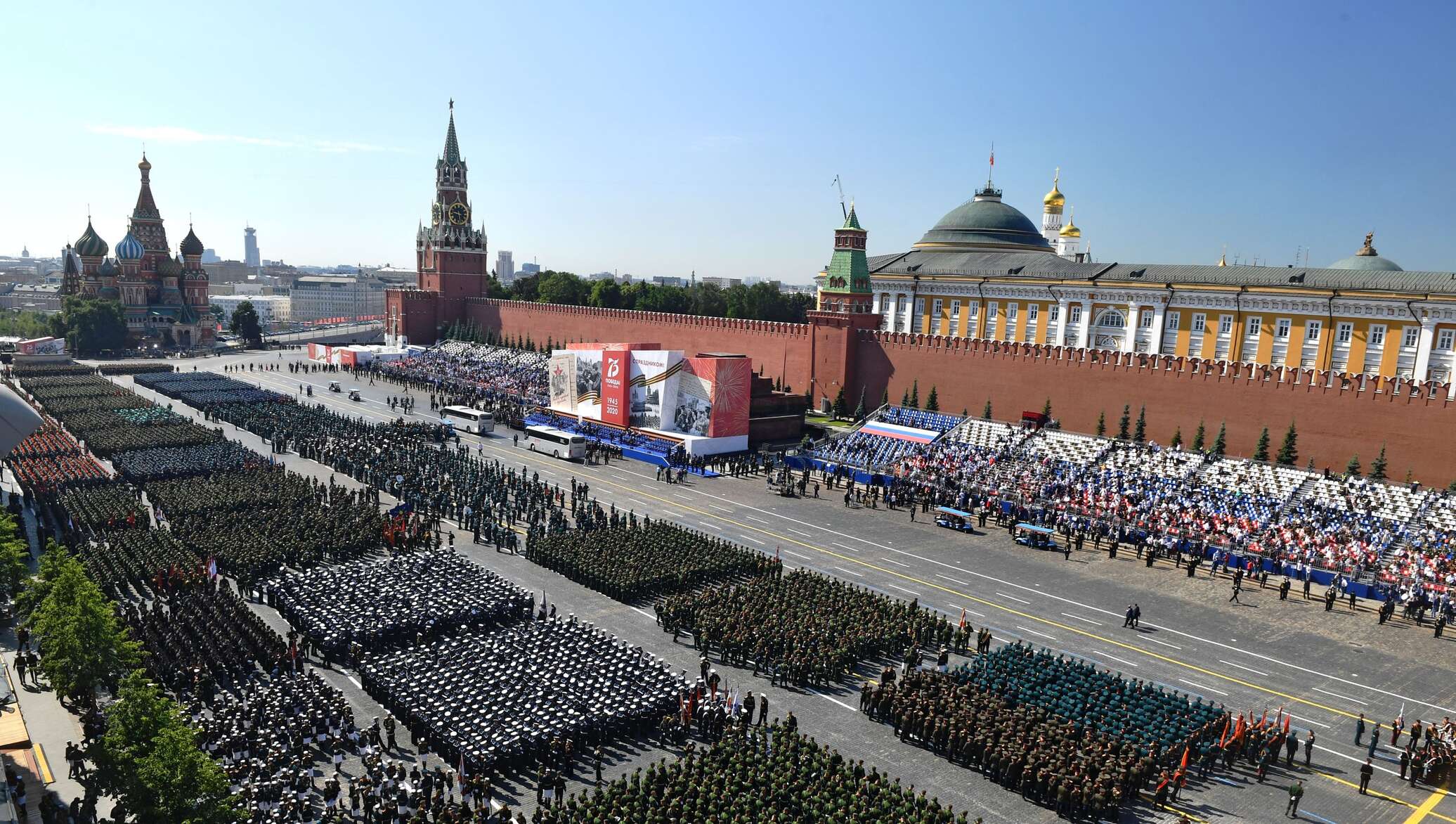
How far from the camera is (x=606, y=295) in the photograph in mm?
81312

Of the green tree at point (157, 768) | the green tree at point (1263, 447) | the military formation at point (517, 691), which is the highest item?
the green tree at point (1263, 447)

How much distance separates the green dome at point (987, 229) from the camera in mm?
61375

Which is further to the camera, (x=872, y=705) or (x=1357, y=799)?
(x=872, y=705)

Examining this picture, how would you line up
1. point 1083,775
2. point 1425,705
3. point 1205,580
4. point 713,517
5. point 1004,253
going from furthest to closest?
point 1004,253
point 713,517
point 1205,580
point 1425,705
point 1083,775

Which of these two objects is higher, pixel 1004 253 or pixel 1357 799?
pixel 1004 253

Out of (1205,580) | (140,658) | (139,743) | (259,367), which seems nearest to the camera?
(139,743)

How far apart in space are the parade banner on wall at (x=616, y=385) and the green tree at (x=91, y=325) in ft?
182

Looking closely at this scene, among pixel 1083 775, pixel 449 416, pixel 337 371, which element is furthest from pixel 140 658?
pixel 337 371

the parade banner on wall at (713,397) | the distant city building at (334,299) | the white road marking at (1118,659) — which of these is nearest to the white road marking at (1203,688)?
the white road marking at (1118,659)

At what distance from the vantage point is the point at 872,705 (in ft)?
55.8

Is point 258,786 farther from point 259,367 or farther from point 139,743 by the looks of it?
point 259,367

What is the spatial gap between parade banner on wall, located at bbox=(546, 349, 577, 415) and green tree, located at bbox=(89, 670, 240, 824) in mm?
33025

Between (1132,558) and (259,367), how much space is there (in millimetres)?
62773

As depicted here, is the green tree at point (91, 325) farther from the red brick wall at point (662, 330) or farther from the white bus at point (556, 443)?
the white bus at point (556, 443)
